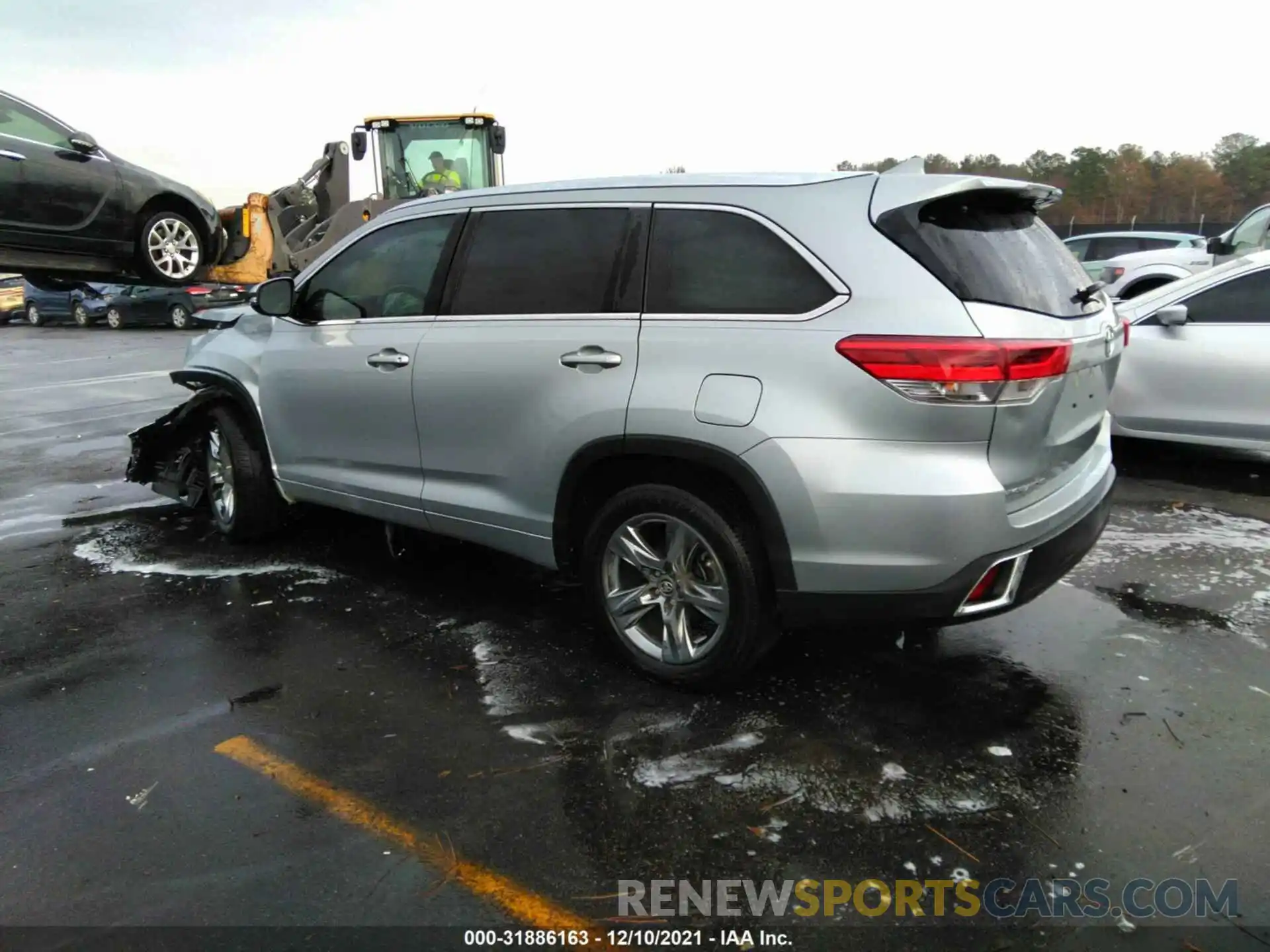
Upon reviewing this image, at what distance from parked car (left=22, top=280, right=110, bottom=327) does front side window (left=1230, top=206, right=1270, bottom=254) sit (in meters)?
23.9

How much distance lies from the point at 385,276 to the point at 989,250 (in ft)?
9.00

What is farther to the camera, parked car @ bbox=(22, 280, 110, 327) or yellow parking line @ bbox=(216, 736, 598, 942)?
parked car @ bbox=(22, 280, 110, 327)

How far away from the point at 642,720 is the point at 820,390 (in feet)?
4.43

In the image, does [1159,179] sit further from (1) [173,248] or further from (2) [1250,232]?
(1) [173,248]

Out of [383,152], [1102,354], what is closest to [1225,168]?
[383,152]

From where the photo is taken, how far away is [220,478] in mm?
5469

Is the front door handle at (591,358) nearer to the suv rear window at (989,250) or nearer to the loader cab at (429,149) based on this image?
the suv rear window at (989,250)

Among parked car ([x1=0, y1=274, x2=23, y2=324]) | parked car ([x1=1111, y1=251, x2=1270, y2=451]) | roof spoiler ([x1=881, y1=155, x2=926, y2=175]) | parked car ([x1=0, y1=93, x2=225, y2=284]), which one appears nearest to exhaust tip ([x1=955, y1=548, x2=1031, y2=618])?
roof spoiler ([x1=881, y1=155, x2=926, y2=175])

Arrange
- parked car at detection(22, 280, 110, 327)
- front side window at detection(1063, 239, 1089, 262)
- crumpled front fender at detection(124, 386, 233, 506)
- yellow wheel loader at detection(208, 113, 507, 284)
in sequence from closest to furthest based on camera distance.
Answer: crumpled front fender at detection(124, 386, 233, 506) < yellow wheel loader at detection(208, 113, 507, 284) < front side window at detection(1063, 239, 1089, 262) < parked car at detection(22, 280, 110, 327)

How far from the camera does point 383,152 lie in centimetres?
1320

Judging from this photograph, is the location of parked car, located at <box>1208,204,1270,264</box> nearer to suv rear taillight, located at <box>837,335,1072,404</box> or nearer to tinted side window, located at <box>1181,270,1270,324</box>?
tinted side window, located at <box>1181,270,1270,324</box>

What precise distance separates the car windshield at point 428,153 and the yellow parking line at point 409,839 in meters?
11.2

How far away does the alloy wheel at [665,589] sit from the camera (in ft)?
11.1

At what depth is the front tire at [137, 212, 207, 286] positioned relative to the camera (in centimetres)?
829
